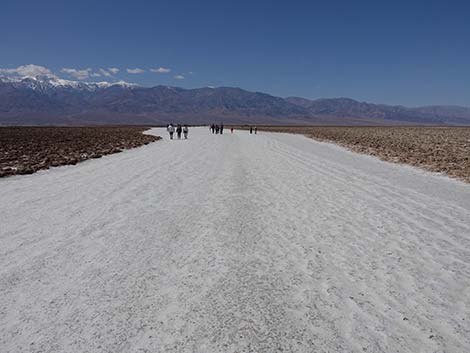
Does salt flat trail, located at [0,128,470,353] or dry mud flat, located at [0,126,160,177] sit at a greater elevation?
salt flat trail, located at [0,128,470,353]

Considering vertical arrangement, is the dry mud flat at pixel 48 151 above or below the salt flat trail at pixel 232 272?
below

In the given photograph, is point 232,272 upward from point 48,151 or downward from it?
upward

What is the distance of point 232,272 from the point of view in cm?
461

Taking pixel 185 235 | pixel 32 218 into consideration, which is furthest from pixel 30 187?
pixel 185 235

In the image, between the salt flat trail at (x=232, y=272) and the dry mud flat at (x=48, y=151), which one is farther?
the dry mud flat at (x=48, y=151)

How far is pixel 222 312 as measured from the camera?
3.65 m

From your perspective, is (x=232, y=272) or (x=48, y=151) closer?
(x=232, y=272)

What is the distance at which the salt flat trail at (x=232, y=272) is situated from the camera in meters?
3.28

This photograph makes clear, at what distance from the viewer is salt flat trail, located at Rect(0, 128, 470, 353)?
328cm

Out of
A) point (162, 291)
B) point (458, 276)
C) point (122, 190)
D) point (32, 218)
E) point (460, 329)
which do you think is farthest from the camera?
point (122, 190)

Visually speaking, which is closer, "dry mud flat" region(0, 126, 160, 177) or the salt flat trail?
the salt flat trail

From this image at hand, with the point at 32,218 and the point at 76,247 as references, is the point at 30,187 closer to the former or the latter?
the point at 32,218

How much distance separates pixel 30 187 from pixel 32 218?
12.5ft

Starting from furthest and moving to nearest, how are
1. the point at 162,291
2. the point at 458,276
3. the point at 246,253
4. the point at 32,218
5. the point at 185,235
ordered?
the point at 32,218 < the point at 185,235 < the point at 246,253 < the point at 458,276 < the point at 162,291
